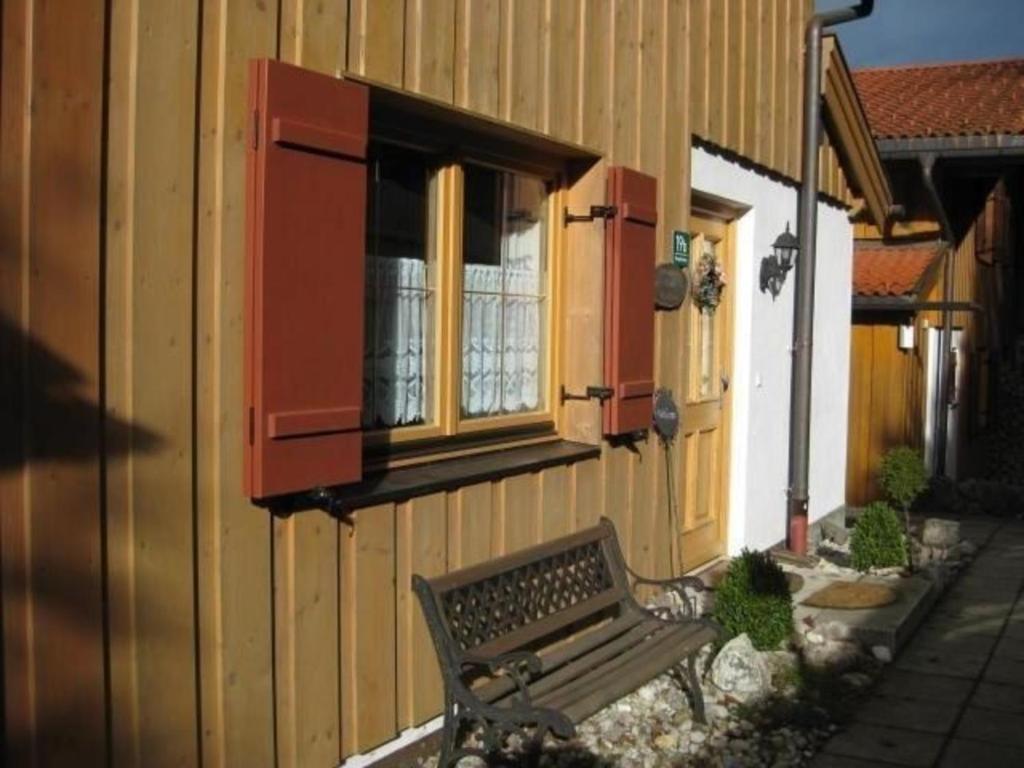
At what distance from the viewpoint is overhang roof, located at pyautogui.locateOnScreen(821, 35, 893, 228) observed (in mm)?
8727

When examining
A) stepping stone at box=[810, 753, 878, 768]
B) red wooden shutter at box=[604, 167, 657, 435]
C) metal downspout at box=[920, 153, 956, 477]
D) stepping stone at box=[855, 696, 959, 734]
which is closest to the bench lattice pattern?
red wooden shutter at box=[604, 167, 657, 435]

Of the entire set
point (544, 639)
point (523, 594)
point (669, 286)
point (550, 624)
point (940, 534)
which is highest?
point (669, 286)

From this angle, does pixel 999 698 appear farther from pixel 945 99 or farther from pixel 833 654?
pixel 945 99

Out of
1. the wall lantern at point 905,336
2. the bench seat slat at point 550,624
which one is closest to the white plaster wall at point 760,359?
the bench seat slat at point 550,624

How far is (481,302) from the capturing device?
5062mm

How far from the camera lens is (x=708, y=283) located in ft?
23.6

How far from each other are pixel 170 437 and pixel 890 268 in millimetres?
→ 10486

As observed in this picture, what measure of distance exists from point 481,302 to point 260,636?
1.87 m

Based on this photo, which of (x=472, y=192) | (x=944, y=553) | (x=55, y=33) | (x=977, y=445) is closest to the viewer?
(x=55, y=33)

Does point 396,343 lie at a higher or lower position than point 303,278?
lower

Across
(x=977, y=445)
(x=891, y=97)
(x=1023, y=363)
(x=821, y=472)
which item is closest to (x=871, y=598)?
(x=821, y=472)

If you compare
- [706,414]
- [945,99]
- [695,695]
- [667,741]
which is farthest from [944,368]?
[667,741]

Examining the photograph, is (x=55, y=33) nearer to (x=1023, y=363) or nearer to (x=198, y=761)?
(x=198, y=761)

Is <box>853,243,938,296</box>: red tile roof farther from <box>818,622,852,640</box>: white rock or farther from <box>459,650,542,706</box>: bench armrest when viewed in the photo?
<box>459,650,542,706</box>: bench armrest
